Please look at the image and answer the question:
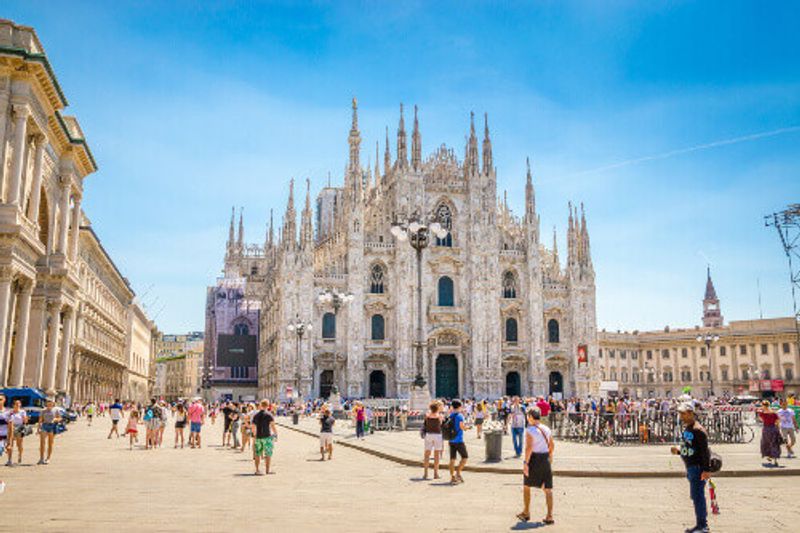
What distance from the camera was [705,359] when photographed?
79188mm

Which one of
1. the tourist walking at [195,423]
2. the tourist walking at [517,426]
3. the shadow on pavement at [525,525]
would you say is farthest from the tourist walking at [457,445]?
the tourist walking at [195,423]

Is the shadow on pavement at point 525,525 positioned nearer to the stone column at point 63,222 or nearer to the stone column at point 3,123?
the stone column at point 3,123

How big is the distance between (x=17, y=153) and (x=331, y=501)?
752 inches

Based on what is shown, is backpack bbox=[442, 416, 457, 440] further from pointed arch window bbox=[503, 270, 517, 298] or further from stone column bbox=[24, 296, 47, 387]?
pointed arch window bbox=[503, 270, 517, 298]

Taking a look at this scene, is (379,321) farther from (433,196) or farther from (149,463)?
(149,463)

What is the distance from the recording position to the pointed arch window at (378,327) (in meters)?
54.2

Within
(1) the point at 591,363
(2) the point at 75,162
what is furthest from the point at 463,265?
(2) the point at 75,162

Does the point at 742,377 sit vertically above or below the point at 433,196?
below

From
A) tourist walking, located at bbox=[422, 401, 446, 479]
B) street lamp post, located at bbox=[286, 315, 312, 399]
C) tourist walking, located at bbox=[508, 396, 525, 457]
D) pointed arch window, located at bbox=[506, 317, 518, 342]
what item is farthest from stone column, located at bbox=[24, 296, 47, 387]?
pointed arch window, located at bbox=[506, 317, 518, 342]

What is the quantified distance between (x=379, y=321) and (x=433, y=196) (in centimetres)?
1104

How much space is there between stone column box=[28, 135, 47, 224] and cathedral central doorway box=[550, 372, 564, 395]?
42418 mm

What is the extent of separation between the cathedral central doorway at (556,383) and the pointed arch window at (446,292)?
416 inches

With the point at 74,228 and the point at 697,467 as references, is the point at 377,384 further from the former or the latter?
the point at 697,467

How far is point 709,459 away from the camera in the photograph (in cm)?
777
